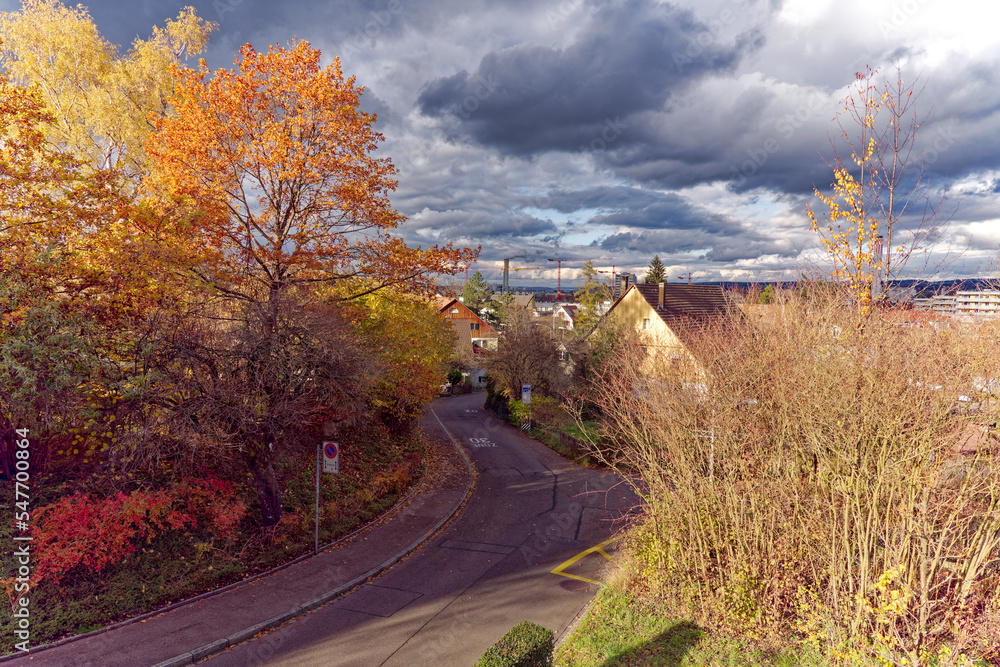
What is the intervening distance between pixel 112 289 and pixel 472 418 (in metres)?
28.1

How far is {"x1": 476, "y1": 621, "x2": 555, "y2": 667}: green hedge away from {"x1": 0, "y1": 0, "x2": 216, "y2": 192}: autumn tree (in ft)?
62.2

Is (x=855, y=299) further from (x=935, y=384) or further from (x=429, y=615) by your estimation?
(x=429, y=615)

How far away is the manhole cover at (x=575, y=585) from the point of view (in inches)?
435

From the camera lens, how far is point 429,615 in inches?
391

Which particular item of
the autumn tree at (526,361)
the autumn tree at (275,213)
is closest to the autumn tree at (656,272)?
the autumn tree at (526,361)

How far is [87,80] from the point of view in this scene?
19234 mm

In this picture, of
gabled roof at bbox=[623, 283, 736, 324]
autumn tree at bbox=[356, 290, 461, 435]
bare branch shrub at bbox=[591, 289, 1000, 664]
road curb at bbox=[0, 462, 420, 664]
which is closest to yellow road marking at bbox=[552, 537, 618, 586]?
bare branch shrub at bbox=[591, 289, 1000, 664]

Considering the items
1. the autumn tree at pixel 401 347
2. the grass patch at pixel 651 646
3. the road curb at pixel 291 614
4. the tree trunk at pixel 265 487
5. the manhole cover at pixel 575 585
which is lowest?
the manhole cover at pixel 575 585

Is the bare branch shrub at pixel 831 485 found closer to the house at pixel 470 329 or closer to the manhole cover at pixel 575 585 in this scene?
the manhole cover at pixel 575 585

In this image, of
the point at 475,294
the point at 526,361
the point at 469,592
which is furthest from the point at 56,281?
the point at 475,294

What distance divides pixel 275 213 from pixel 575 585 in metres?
12.1

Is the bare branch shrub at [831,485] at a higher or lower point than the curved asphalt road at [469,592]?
higher

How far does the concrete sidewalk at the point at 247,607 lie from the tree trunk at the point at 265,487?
1.33 m

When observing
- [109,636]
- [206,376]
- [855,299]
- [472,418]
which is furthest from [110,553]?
[472,418]
